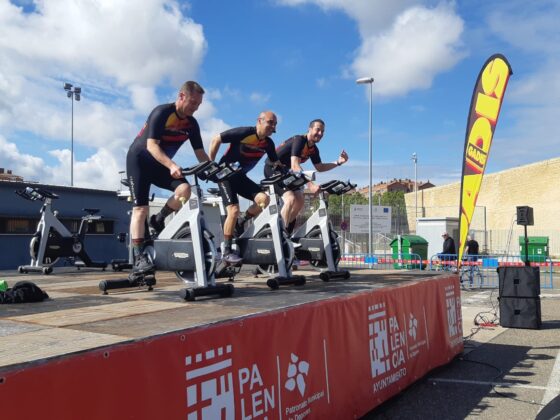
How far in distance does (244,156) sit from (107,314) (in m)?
3.31

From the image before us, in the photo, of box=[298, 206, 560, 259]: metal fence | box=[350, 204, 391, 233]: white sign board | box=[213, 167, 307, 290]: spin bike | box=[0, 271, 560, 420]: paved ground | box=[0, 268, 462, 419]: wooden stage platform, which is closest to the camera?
box=[0, 268, 462, 419]: wooden stage platform

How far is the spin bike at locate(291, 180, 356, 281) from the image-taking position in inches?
273

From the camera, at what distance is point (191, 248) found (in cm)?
498

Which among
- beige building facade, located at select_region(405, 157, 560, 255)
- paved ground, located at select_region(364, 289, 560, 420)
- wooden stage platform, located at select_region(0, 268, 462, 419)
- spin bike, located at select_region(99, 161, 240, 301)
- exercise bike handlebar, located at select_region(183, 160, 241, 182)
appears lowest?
paved ground, located at select_region(364, 289, 560, 420)

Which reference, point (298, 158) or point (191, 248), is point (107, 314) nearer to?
point (191, 248)

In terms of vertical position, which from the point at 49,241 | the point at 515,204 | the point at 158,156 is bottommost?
the point at 49,241

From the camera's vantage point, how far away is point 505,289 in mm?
9461

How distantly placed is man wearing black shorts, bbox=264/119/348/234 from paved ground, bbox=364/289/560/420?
8.89 ft

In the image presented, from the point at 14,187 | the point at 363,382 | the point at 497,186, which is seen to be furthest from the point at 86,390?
the point at 497,186

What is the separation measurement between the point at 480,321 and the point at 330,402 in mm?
7015

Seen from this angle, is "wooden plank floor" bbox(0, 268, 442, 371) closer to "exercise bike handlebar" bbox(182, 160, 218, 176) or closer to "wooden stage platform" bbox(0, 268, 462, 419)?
"wooden stage platform" bbox(0, 268, 462, 419)

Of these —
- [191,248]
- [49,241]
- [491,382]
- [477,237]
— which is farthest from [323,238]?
[477,237]

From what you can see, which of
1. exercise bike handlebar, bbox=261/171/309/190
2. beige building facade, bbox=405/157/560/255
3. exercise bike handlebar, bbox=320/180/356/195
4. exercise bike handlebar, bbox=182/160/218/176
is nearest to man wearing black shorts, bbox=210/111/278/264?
exercise bike handlebar, bbox=261/171/309/190

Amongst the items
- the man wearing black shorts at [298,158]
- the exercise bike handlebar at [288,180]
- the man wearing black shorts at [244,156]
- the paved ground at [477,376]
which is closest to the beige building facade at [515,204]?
the paved ground at [477,376]
